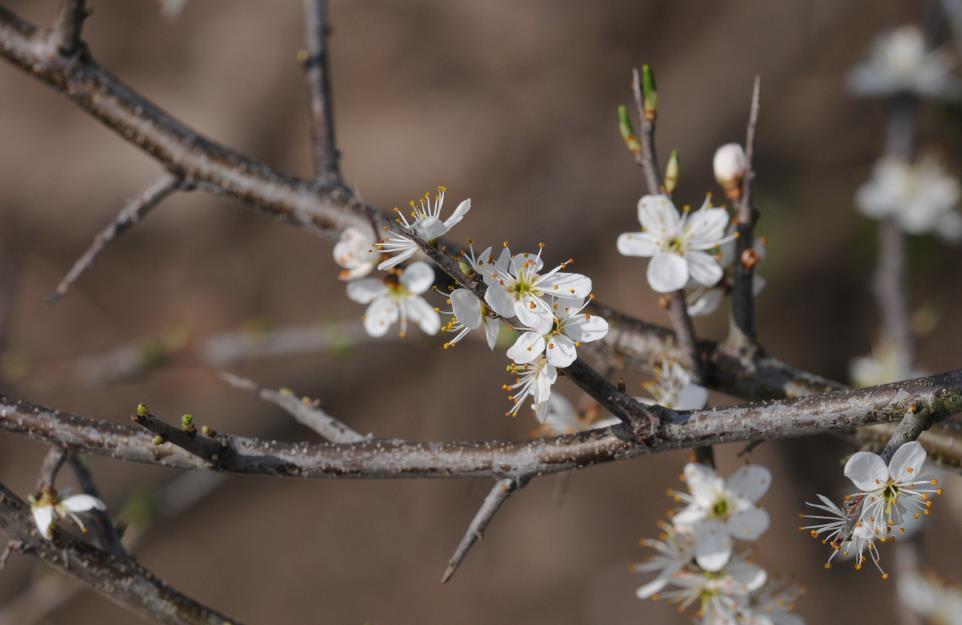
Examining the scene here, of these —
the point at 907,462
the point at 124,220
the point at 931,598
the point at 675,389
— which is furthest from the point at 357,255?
the point at 931,598

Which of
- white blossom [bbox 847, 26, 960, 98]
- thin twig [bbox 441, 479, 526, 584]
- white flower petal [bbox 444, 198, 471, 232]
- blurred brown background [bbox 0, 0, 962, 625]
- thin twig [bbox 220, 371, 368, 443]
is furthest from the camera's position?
blurred brown background [bbox 0, 0, 962, 625]

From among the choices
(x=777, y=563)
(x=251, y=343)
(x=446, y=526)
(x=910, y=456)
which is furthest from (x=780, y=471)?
(x=910, y=456)

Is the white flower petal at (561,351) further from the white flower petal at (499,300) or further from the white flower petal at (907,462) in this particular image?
the white flower petal at (907,462)

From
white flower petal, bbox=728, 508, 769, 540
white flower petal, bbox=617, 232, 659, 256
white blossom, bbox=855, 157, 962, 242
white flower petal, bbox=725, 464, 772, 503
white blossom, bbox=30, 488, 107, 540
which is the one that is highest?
white blossom, bbox=855, 157, 962, 242

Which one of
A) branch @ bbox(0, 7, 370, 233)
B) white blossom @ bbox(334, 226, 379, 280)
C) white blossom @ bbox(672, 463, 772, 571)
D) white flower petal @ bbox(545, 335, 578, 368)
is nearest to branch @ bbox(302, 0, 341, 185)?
branch @ bbox(0, 7, 370, 233)

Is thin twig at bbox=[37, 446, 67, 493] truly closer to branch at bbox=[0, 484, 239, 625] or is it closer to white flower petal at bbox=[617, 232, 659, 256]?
branch at bbox=[0, 484, 239, 625]

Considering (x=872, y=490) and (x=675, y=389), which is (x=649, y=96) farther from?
(x=872, y=490)
